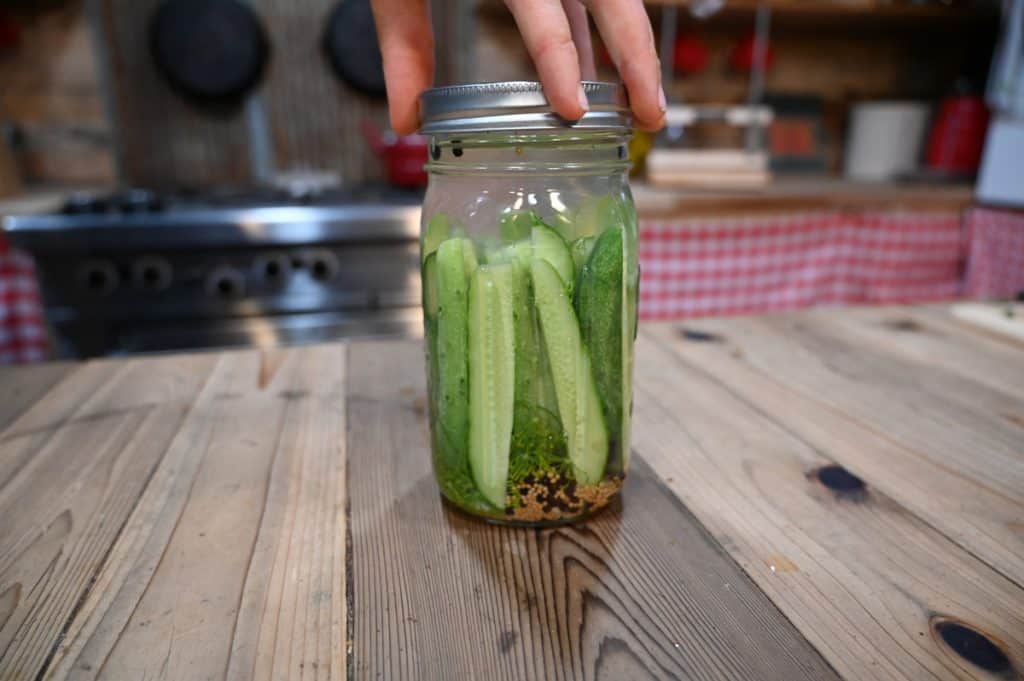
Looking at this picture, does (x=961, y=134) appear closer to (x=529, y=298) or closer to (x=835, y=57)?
(x=835, y=57)

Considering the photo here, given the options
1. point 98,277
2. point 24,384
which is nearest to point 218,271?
point 98,277

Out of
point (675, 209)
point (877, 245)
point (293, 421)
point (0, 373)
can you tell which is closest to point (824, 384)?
point (293, 421)

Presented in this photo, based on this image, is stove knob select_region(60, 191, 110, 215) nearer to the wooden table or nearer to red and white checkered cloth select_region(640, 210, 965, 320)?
the wooden table

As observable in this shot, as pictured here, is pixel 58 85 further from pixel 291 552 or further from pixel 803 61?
pixel 803 61

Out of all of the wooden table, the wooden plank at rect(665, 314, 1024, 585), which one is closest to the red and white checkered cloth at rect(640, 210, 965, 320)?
the wooden plank at rect(665, 314, 1024, 585)

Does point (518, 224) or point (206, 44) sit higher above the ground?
point (206, 44)

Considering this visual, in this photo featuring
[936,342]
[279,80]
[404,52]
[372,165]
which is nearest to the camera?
[404,52]
